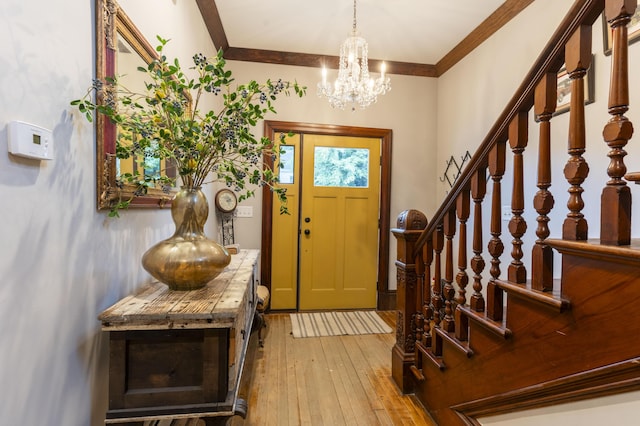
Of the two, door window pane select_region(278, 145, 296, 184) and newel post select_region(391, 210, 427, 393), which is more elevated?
door window pane select_region(278, 145, 296, 184)

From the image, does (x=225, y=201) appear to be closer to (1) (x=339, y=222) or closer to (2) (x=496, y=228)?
(1) (x=339, y=222)

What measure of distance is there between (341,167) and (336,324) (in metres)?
1.75

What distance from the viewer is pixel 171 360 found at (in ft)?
3.37

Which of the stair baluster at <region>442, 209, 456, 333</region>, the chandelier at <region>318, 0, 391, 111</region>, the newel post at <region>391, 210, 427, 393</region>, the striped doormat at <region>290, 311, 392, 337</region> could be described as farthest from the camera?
the striped doormat at <region>290, 311, 392, 337</region>

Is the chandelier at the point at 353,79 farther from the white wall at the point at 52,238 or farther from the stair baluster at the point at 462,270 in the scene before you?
the white wall at the point at 52,238

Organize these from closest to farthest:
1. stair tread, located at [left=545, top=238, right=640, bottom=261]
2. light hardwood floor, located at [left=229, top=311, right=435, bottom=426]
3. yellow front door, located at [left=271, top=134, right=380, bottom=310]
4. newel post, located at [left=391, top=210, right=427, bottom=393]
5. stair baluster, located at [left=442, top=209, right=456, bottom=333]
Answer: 1. stair tread, located at [left=545, top=238, right=640, bottom=261]
2. stair baluster, located at [left=442, top=209, right=456, bottom=333]
3. light hardwood floor, located at [left=229, top=311, right=435, bottom=426]
4. newel post, located at [left=391, top=210, right=427, bottom=393]
5. yellow front door, located at [left=271, top=134, right=380, bottom=310]

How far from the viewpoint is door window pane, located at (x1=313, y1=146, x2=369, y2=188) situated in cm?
356

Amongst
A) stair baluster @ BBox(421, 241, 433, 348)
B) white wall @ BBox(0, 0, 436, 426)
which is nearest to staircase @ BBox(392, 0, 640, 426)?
stair baluster @ BBox(421, 241, 433, 348)

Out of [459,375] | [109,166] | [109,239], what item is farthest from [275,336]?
[109,166]

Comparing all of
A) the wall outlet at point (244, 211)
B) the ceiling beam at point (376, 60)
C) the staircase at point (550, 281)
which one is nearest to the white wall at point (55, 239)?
the staircase at point (550, 281)

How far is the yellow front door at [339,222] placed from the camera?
3.55m

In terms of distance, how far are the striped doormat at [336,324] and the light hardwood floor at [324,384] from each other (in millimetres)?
112

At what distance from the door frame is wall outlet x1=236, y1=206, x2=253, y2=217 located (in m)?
0.14

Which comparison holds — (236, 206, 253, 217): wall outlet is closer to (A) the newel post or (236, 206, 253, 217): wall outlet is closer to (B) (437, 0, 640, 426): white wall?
(A) the newel post
